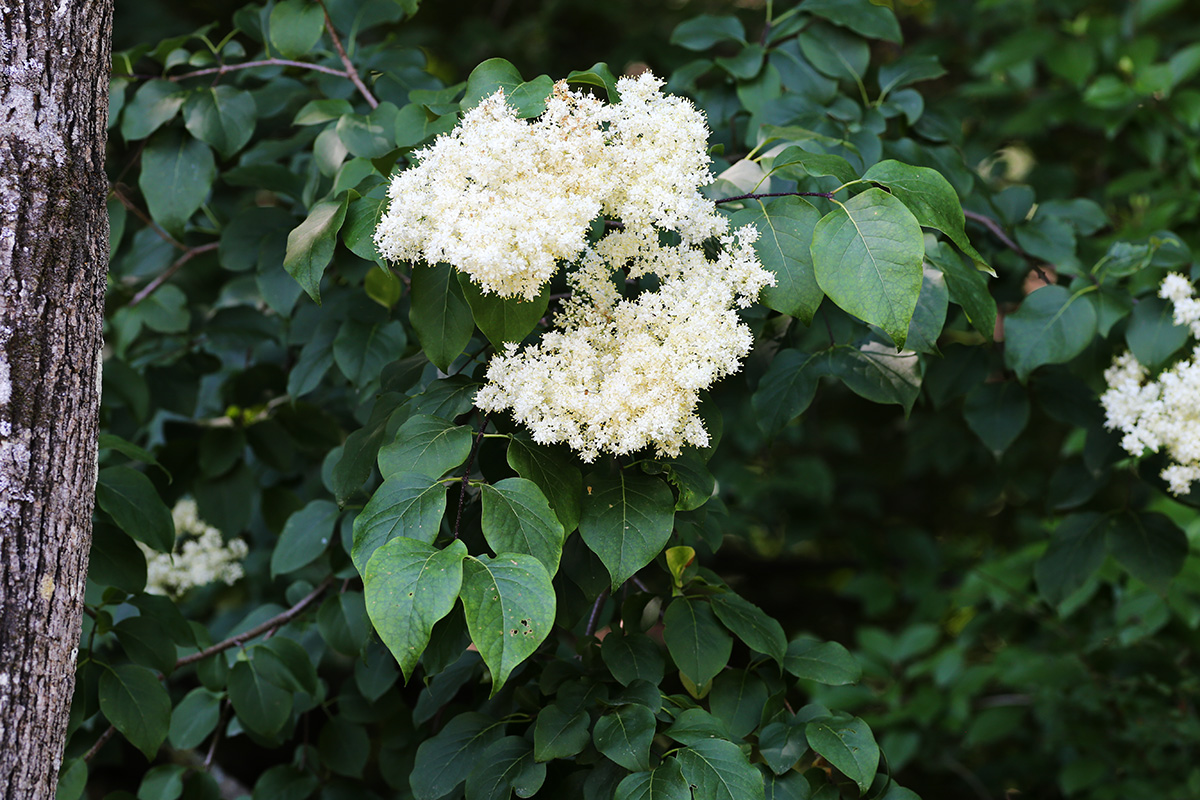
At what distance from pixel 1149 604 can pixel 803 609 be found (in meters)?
1.75

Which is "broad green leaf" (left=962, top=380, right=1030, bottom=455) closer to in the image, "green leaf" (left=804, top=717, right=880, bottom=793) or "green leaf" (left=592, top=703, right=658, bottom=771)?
"green leaf" (left=804, top=717, right=880, bottom=793)

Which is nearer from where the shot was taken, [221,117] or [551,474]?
[551,474]

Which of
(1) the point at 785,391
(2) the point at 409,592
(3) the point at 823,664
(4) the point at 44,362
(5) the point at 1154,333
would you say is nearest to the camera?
(2) the point at 409,592

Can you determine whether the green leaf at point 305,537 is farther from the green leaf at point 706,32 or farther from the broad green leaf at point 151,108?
the green leaf at point 706,32

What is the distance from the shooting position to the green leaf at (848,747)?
1.21 meters

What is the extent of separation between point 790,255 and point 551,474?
1.46ft

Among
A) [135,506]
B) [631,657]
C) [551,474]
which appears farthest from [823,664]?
[135,506]

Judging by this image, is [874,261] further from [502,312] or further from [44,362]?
[44,362]

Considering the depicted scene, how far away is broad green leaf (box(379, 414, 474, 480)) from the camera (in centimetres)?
114

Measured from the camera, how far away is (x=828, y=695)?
3395 millimetres

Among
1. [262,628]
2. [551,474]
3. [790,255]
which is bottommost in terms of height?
[262,628]

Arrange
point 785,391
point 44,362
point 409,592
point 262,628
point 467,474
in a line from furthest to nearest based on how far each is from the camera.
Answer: point 262,628 < point 785,391 < point 467,474 < point 44,362 < point 409,592

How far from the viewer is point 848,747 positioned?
1.24 metres

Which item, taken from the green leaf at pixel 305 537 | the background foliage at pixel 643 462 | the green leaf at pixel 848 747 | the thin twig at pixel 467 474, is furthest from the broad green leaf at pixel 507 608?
the green leaf at pixel 305 537
